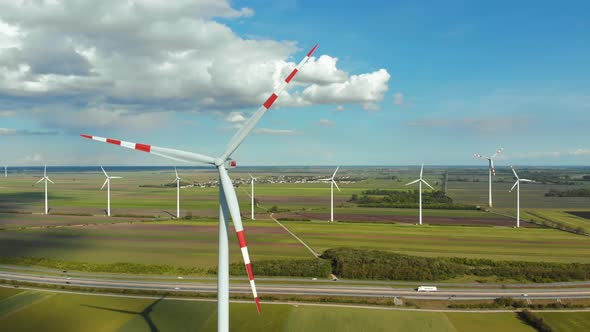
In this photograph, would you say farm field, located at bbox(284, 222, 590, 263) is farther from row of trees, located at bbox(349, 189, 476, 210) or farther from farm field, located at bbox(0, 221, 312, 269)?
row of trees, located at bbox(349, 189, 476, 210)

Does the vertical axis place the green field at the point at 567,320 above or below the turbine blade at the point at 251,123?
below

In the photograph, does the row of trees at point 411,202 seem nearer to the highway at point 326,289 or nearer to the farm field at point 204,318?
the highway at point 326,289

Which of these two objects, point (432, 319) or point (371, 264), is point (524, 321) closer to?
point (432, 319)

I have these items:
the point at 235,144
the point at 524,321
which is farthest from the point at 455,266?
the point at 235,144

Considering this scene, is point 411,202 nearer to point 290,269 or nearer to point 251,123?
point 290,269

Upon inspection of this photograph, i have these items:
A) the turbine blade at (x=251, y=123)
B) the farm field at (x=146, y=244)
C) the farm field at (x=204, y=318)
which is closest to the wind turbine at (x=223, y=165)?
the turbine blade at (x=251, y=123)

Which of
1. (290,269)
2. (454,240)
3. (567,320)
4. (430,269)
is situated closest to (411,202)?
(454,240)
